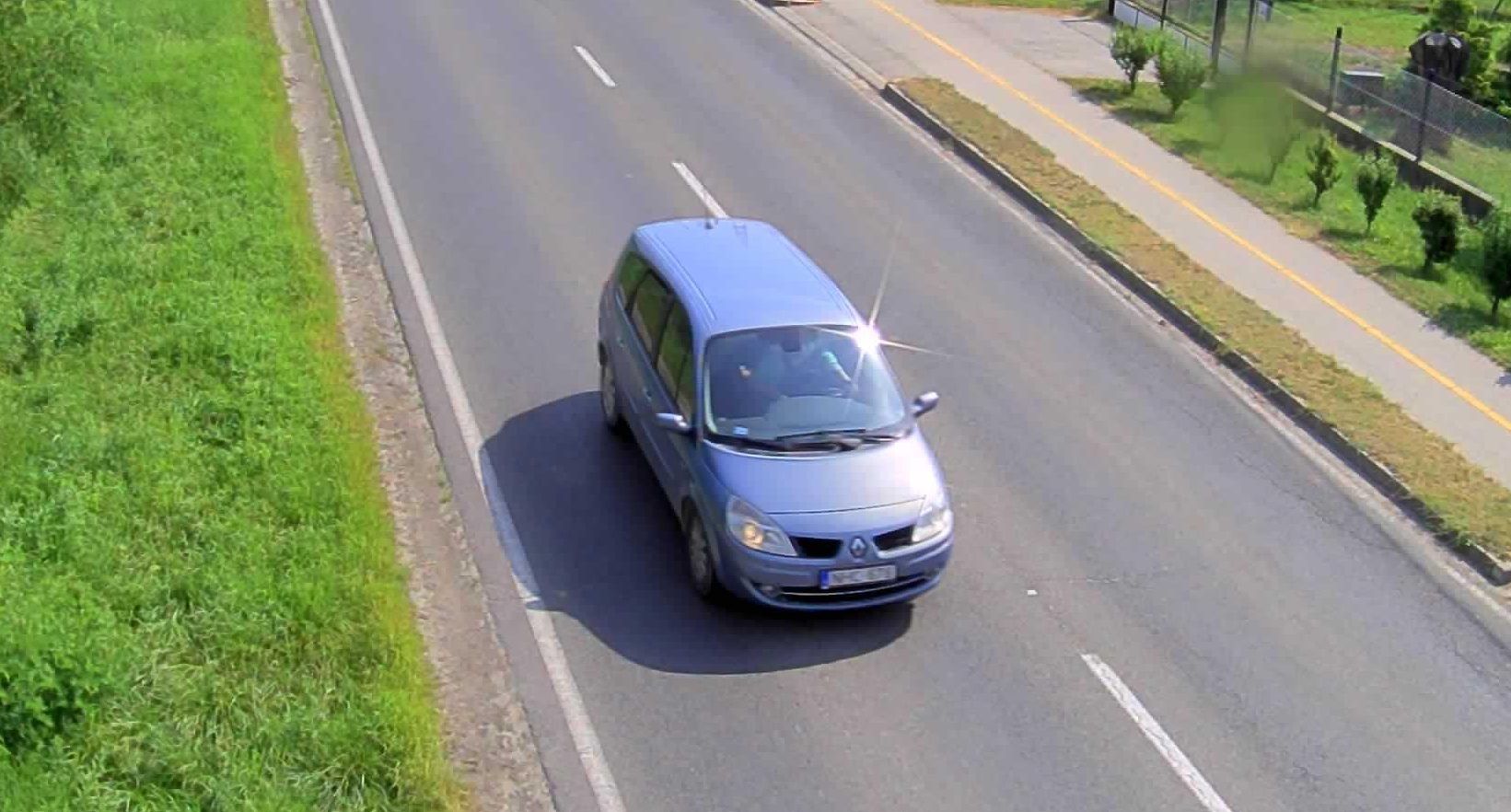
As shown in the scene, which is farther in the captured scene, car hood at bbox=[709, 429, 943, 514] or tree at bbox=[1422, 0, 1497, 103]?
tree at bbox=[1422, 0, 1497, 103]

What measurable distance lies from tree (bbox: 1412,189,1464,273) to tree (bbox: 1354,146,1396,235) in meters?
0.82

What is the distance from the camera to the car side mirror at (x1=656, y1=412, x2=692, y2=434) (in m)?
10.9

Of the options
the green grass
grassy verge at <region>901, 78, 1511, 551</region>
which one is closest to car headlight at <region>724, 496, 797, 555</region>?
grassy verge at <region>901, 78, 1511, 551</region>

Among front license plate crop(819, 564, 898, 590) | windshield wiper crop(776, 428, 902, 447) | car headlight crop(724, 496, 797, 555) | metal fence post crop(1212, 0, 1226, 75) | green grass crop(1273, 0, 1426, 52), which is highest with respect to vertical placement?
windshield wiper crop(776, 428, 902, 447)

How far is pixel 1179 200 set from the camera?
20281 mm

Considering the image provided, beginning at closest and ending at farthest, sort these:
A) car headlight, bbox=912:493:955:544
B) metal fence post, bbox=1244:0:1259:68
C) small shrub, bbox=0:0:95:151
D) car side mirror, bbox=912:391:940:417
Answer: car headlight, bbox=912:493:955:544
car side mirror, bbox=912:391:940:417
small shrub, bbox=0:0:95:151
metal fence post, bbox=1244:0:1259:68

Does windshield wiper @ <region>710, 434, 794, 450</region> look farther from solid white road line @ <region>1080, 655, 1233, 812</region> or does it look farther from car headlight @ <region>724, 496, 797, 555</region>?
solid white road line @ <region>1080, 655, 1233, 812</region>

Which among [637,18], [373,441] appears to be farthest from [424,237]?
[637,18]

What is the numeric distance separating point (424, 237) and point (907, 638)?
8220 mm

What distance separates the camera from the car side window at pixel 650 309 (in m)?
12.0

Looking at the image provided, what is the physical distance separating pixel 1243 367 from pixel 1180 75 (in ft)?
31.9

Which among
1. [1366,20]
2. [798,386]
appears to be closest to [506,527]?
[798,386]

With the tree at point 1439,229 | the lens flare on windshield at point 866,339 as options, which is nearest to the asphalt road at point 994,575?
the lens flare on windshield at point 866,339

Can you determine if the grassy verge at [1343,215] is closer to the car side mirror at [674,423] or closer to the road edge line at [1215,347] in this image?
the road edge line at [1215,347]
